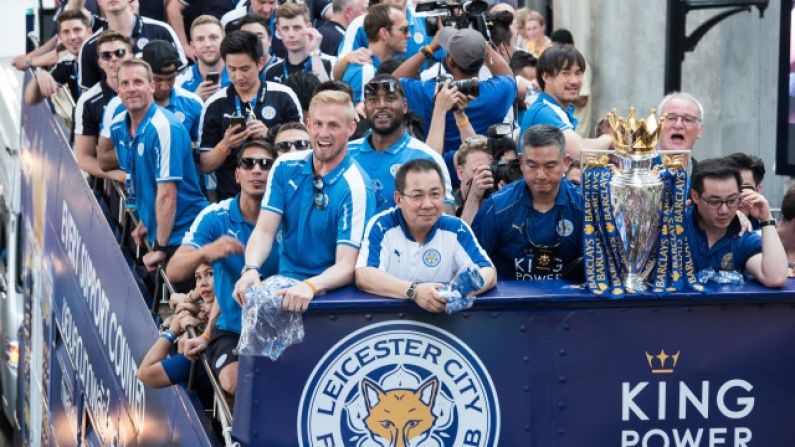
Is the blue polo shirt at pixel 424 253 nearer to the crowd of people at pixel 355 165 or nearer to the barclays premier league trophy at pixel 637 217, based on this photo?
the crowd of people at pixel 355 165

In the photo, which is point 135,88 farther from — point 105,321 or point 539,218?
point 539,218

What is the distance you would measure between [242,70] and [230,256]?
2237 mm

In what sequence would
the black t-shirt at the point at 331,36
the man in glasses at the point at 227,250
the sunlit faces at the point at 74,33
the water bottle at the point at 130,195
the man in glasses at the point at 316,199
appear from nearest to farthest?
the man in glasses at the point at 316,199, the man in glasses at the point at 227,250, the water bottle at the point at 130,195, the sunlit faces at the point at 74,33, the black t-shirt at the point at 331,36

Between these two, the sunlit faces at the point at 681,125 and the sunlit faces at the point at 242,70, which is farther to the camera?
the sunlit faces at the point at 242,70

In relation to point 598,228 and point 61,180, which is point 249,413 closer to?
point 598,228

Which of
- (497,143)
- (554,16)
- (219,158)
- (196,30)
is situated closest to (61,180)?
(196,30)

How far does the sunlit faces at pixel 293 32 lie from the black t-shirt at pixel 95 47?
73 cm

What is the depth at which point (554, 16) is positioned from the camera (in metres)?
18.9

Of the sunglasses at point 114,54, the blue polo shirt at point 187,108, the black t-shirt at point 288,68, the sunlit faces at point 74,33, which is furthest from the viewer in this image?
the sunlit faces at point 74,33

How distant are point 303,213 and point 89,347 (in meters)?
3.87

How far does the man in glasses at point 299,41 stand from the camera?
12188 mm

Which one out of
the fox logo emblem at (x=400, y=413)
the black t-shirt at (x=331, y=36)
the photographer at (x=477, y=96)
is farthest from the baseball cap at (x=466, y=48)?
the black t-shirt at (x=331, y=36)

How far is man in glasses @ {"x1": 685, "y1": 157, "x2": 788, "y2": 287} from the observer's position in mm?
7340

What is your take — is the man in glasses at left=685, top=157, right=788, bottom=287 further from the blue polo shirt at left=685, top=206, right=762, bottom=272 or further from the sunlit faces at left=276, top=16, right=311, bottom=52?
the sunlit faces at left=276, top=16, right=311, bottom=52
